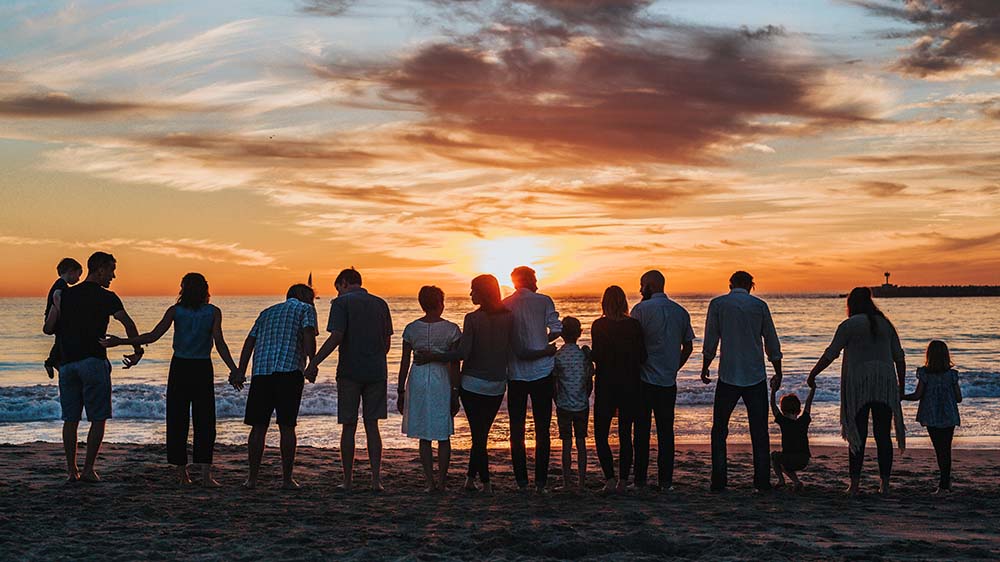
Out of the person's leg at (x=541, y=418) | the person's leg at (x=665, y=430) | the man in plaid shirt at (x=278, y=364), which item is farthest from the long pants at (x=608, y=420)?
the man in plaid shirt at (x=278, y=364)

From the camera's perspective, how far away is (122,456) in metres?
9.91

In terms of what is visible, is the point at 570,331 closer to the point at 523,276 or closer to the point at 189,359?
the point at 523,276

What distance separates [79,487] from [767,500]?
597 centimetres

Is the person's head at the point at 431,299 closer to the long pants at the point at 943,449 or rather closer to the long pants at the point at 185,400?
the long pants at the point at 185,400

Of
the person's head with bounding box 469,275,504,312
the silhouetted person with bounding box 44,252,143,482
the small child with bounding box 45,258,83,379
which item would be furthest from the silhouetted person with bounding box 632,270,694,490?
the small child with bounding box 45,258,83,379

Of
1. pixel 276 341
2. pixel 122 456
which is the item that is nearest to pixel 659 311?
pixel 276 341

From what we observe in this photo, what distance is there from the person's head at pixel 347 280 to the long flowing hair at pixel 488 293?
1.07 metres

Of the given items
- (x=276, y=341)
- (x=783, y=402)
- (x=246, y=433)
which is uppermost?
(x=276, y=341)

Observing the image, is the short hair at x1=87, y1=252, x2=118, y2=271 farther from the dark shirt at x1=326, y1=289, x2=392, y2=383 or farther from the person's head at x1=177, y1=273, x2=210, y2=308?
the dark shirt at x1=326, y1=289, x2=392, y2=383

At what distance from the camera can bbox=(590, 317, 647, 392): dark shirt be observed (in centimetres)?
781

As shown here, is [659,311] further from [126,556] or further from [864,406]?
[126,556]

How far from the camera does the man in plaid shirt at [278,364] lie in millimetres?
7773

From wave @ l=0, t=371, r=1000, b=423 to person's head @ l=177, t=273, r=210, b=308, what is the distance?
31.0ft

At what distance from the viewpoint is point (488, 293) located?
7.68m
